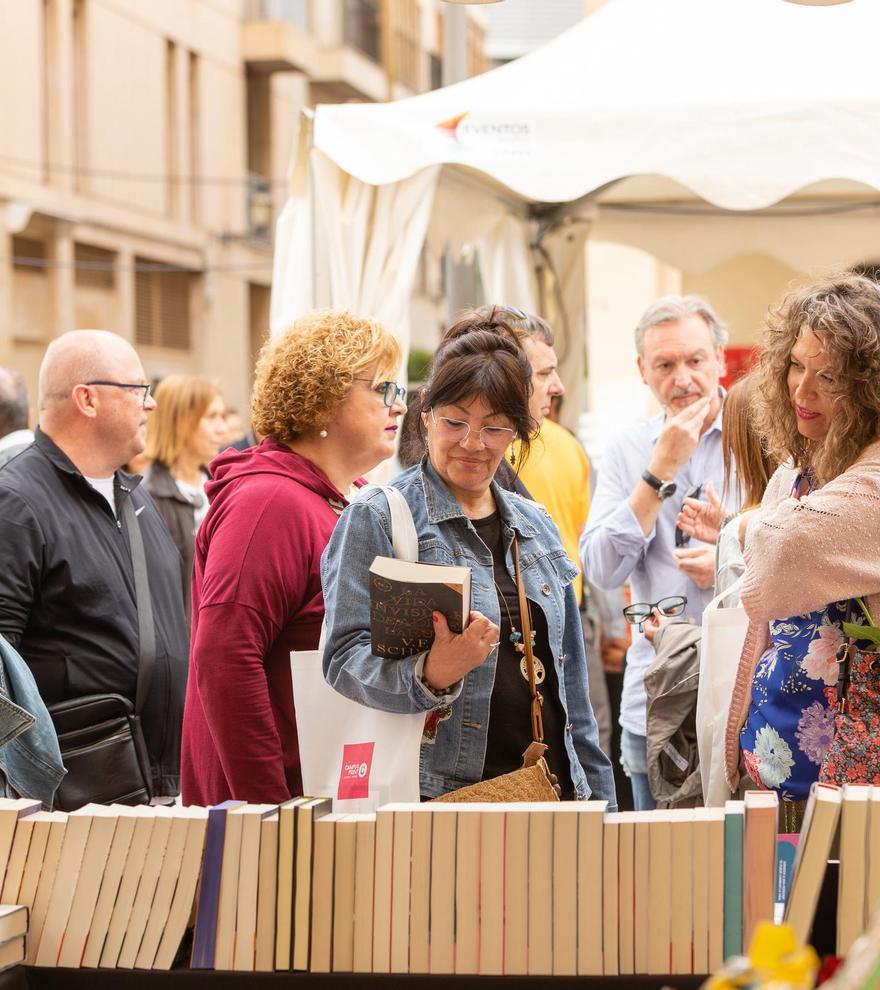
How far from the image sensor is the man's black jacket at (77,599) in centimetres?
290

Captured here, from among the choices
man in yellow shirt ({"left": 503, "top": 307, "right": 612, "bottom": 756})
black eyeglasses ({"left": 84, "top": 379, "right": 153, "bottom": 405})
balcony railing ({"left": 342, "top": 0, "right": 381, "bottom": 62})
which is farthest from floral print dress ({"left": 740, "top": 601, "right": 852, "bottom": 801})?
balcony railing ({"left": 342, "top": 0, "right": 381, "bottom": 62})

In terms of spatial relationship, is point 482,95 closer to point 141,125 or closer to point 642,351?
point 642,351

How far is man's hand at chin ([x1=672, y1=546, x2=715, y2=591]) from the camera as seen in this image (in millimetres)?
3254

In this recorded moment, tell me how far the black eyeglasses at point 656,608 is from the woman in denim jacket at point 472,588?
0.81 m

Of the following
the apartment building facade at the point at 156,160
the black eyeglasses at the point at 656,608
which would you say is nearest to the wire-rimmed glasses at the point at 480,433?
the black eyeglasses at the point at 656,608

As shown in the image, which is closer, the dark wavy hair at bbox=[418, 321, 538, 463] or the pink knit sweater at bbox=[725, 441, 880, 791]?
the pink knit sweater at bbox=[725, 441, 880, 791]

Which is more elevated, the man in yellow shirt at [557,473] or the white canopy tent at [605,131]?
the white canopy tent at [605,131]

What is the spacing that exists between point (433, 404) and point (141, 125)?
17971 mm

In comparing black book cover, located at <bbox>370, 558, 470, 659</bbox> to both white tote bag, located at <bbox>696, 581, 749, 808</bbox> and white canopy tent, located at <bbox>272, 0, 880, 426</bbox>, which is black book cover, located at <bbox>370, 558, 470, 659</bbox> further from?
white canopy tent, located at <bbox>272, 0, 880, 426</bbox>

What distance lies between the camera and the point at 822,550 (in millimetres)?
2107

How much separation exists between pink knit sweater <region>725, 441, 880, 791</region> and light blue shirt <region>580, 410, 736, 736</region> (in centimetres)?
106

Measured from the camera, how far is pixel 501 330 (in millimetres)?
2588

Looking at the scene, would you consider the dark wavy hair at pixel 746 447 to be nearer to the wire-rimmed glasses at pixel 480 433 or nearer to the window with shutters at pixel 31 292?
the wire-rimmed glasses at pixel 480 433

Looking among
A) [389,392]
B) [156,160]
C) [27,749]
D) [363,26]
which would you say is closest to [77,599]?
[27,749]
